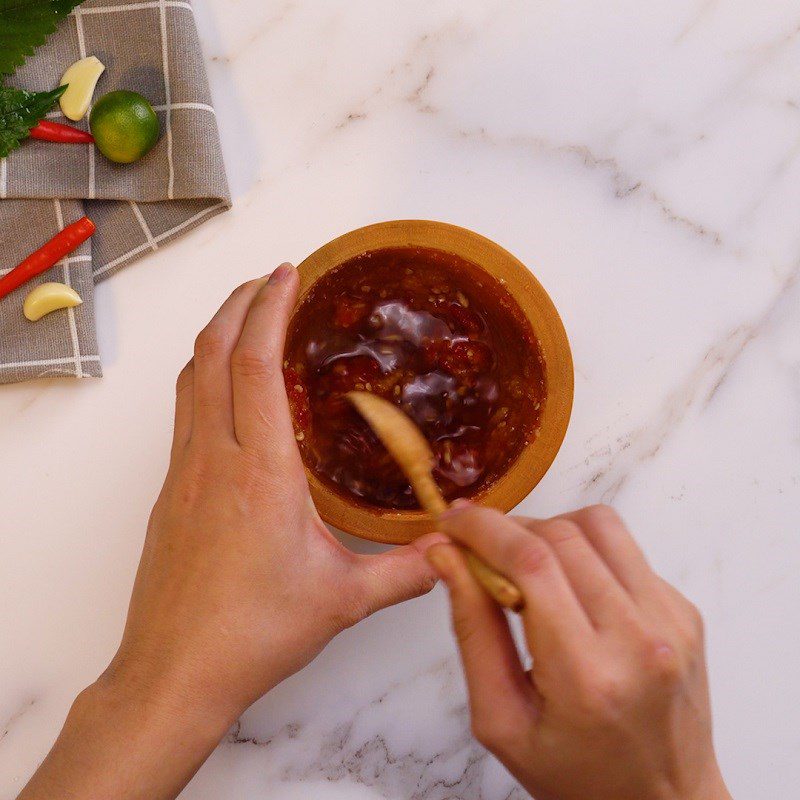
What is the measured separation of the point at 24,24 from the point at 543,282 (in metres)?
0.78

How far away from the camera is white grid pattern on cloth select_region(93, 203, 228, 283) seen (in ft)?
3.69

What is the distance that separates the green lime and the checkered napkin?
0.04 m

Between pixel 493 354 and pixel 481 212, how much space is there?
25 centimetres

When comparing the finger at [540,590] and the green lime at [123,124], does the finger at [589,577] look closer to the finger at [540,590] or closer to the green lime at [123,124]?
the finger at [540,590]

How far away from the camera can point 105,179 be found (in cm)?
113

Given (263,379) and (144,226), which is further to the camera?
(144,226)

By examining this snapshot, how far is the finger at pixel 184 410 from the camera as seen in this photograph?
917 mm

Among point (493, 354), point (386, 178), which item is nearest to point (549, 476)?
point (493, 354)

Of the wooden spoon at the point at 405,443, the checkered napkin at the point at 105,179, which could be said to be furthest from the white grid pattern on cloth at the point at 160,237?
the wooden spoon at the point at 405,443

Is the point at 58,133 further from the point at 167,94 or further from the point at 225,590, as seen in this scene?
the point at 225,590

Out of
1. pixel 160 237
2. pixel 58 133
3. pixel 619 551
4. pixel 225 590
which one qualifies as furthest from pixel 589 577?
pixel 58 133

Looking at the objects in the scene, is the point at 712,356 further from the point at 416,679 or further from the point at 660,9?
the point at 416,679

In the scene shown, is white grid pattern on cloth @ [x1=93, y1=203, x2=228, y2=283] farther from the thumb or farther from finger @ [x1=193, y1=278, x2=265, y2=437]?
the thumb

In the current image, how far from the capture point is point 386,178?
1.15 metres
